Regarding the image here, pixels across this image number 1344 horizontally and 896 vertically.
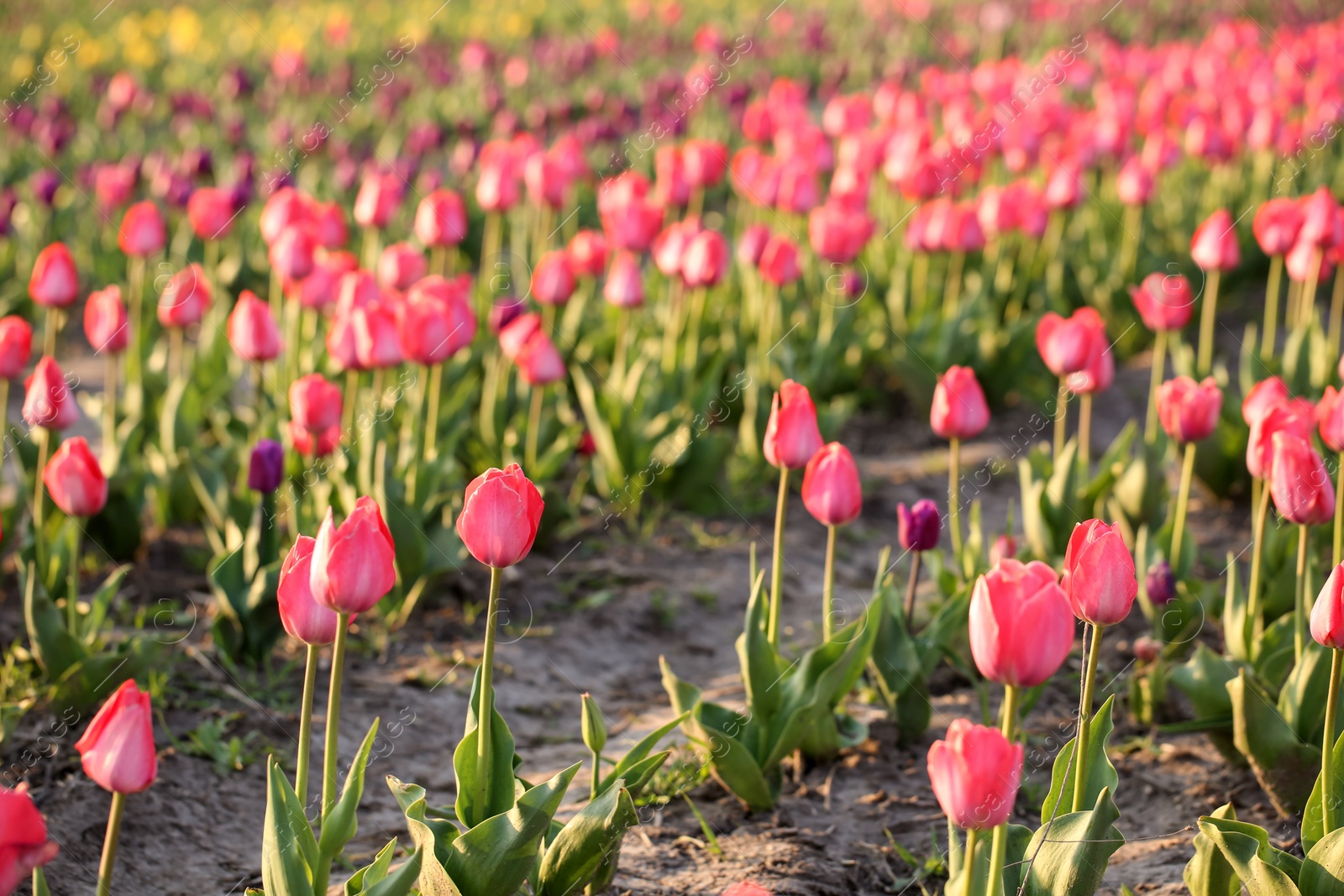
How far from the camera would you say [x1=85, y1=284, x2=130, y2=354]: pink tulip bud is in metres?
3.87

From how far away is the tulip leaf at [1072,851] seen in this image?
6.64 feet

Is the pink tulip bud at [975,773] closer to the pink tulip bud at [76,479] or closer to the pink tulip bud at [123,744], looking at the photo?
the pink tulip bud at [123,744]

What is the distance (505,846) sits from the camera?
2.10 meters

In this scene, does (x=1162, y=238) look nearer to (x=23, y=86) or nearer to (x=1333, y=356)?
(x=1333, y=356)

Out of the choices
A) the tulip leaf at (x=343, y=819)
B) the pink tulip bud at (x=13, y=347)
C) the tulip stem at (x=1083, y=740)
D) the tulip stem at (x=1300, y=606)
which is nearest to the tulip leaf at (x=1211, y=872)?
the tulip stem at (x=1083, y=740)

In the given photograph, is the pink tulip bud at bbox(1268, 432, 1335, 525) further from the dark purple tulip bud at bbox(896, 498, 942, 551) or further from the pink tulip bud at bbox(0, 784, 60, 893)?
the pink tulip bud at bbox(0, 784, 60, 893)

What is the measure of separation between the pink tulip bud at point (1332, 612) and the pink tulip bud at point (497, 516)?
1220 millimetres

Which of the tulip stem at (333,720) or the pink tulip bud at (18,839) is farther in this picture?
the tulip stem at (333,720)

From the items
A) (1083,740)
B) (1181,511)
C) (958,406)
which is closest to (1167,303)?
(1181,511)

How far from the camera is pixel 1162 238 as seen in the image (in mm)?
7012

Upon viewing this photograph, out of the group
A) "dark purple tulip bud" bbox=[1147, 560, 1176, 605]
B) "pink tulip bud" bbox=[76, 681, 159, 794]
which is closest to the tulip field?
"pink tulip bud" bbox=[76, 681, 159, 794]

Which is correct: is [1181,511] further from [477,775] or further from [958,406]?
[477,775]

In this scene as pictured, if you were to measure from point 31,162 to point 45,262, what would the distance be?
5151 millimetres

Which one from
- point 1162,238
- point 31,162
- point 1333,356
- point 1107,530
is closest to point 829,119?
point 1162,238
